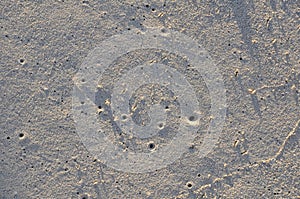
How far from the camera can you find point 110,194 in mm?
2439

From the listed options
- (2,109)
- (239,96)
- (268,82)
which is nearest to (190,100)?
(239,96)

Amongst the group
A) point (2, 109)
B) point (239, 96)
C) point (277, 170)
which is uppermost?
point (2, 109)

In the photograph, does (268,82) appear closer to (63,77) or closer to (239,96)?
(239,96)

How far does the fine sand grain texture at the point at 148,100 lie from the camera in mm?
2432

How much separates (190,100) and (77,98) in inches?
26.5

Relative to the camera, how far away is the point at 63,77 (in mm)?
2441

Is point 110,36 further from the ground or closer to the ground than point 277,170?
further from the ground

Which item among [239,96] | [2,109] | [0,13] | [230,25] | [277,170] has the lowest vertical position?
[277,170]

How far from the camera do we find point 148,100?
Result: 245cm

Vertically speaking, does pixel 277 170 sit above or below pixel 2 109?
below

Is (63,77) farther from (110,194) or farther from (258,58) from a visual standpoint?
(258,58)

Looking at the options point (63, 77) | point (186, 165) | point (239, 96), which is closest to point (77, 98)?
point (63, 77)

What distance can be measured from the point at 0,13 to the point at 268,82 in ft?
5.45

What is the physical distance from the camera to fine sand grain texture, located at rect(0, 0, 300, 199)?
7.98 ft
